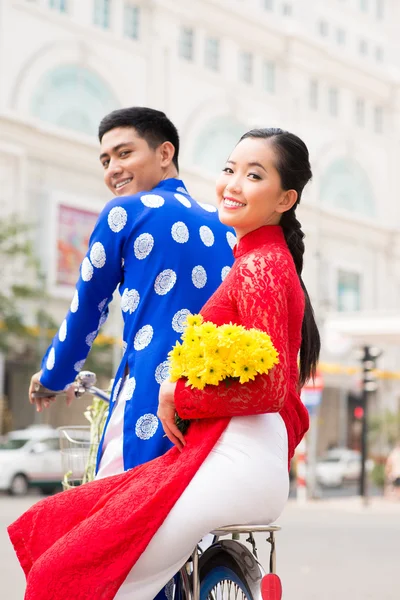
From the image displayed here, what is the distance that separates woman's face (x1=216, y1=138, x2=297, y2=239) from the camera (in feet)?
10.7

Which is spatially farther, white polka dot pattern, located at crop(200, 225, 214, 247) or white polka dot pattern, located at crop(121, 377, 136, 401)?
white polka dot pattern, located at crop(200, 225, 214, 247)

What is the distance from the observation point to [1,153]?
3912cm

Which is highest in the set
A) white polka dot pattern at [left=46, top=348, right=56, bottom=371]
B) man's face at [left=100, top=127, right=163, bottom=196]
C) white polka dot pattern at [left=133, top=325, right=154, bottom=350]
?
man's face at [left=100, top=127, right=163, bottom=196]

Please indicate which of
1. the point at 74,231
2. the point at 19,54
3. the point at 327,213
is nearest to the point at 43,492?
the point at 74,231

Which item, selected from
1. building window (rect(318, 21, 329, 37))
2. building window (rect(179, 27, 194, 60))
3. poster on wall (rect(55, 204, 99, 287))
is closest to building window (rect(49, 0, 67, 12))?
building window (rect(179, 27, 194, 60))

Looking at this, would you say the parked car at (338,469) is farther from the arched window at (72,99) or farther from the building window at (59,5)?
the building window at (59,5)

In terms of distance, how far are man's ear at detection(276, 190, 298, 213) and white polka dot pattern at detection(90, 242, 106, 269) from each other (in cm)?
67

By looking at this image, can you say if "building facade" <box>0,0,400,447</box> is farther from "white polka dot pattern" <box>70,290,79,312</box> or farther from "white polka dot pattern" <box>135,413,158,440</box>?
"white polka dot pattern" <box>135,413,158,440</box>

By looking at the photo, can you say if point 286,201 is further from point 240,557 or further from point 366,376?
point 366,376

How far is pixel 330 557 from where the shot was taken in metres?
11.4

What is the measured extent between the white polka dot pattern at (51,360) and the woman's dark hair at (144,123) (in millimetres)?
768

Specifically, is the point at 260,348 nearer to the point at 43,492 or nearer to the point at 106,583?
the point at 106,583

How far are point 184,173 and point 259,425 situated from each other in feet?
143

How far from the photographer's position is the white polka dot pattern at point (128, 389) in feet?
11.9
